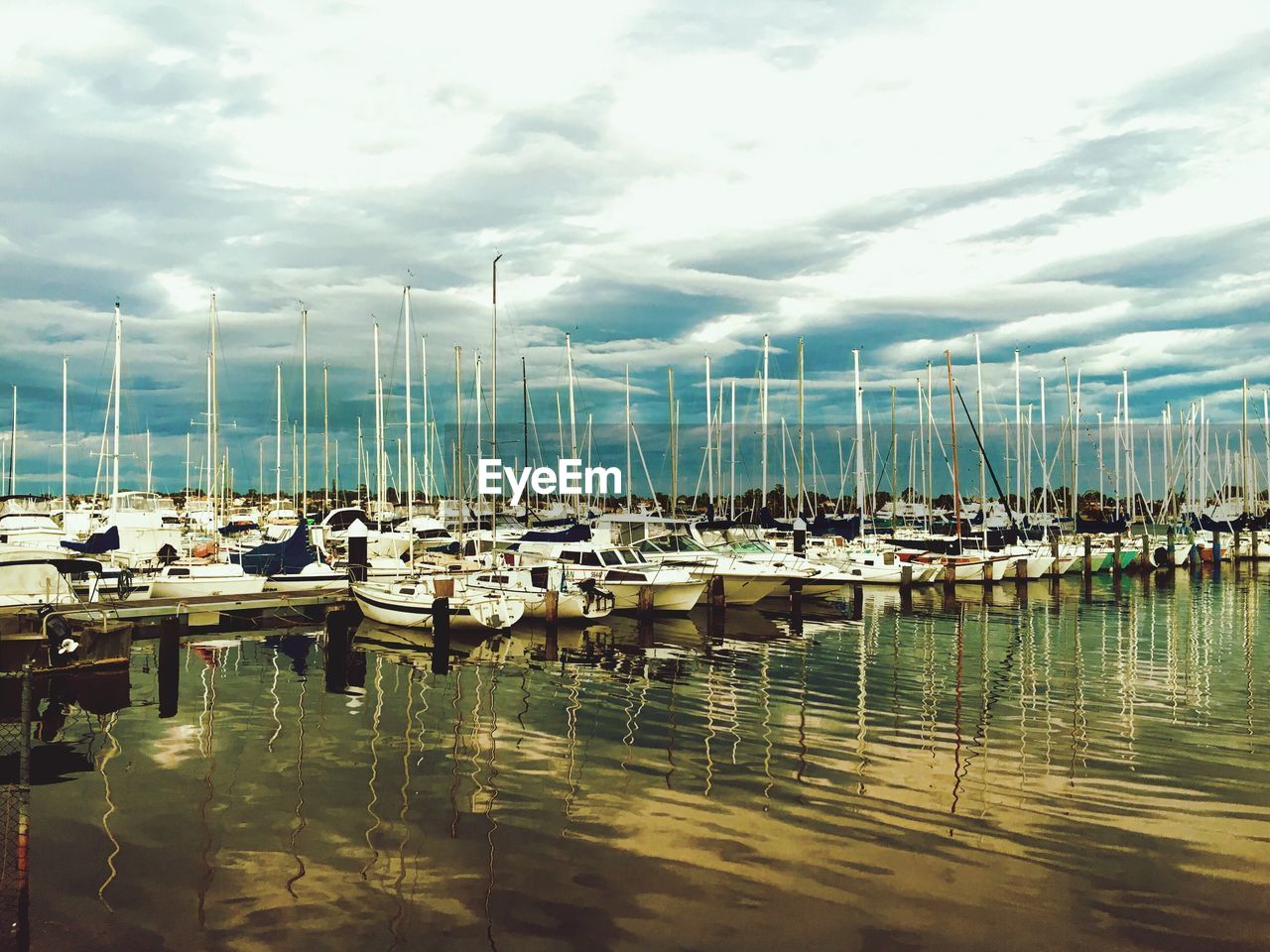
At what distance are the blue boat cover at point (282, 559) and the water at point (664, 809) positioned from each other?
1193 cm

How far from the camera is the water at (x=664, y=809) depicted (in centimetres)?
1015

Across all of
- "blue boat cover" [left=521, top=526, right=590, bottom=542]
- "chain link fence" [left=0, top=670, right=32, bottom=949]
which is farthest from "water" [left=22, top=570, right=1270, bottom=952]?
"blue boat cover" [left=521, top=526, right=590, bottom=542]

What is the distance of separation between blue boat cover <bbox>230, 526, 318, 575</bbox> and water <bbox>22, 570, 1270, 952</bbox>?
11.9 m

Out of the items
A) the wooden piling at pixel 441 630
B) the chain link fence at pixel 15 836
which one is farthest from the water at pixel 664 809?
the wooden piling at pixel 441 630

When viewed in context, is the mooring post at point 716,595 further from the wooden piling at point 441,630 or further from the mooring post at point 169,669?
the mooring post at point 169,669

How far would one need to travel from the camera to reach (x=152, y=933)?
32.4 ft

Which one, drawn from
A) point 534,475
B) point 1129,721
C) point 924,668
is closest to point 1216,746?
point 1129,721

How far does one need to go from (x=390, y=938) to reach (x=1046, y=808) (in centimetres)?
914

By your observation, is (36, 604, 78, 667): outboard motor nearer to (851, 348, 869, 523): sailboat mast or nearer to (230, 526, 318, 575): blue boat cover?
(230, 526, 318, 575): blue boat cover

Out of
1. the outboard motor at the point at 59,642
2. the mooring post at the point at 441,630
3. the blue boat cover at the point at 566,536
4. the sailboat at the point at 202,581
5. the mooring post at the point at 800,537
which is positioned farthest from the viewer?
the mooring post at the point at 800,537

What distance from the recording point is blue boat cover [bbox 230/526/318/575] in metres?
38.1

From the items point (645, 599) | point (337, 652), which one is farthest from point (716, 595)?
point (337, 652)

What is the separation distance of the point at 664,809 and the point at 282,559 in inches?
1126

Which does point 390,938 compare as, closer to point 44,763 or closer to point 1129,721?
point 44,763
